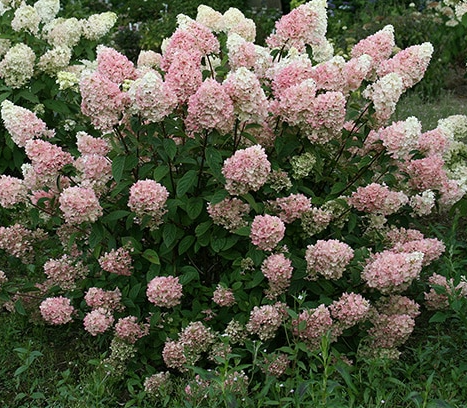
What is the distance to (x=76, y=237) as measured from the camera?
12.8 ft

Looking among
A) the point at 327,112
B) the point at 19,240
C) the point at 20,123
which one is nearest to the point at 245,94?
the point at 327,112

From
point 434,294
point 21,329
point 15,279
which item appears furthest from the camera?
point 15,279

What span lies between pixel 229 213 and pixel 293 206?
0.30m

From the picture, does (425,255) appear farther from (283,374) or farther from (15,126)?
(15,126)

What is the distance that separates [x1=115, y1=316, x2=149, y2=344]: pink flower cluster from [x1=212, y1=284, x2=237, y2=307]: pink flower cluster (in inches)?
14.3

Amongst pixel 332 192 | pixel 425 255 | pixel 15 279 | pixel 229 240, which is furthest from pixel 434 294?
pixel 15 279

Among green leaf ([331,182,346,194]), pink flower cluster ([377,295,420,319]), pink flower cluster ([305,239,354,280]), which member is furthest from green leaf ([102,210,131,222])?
pink flower cluster ([377,295,420,319])

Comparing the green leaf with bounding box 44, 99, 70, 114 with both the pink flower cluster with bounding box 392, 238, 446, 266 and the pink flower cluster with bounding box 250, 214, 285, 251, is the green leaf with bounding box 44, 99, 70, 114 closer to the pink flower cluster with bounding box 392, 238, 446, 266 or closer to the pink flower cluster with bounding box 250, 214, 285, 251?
the pink flower cluster with bounding box 250, 214, 285, 251

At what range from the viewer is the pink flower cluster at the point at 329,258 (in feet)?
11.1

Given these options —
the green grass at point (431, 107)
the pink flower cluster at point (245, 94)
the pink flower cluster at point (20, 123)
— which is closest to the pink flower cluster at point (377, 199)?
the pink flower cluster at point (245, 94)

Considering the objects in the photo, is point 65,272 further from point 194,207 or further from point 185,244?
point 194,207

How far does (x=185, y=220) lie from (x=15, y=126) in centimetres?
86

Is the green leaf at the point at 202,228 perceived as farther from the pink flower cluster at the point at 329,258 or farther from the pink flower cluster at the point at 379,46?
the pink flower cluster at the point at 379,46

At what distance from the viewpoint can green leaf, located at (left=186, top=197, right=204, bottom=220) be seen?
348 centimetres
